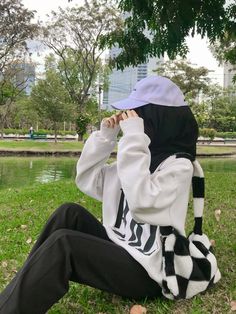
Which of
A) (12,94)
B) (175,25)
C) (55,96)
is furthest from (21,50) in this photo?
(175,25)

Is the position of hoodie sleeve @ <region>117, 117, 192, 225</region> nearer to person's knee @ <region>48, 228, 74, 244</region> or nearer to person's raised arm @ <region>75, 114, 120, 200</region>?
person's knee @ <region>48, 228, 74, 244</region>

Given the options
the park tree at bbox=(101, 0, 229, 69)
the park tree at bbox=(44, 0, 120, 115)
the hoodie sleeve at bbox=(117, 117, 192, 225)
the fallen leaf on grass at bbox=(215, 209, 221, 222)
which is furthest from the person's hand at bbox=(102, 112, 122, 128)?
the park tree at bbox=(44, 0, 120, 115)

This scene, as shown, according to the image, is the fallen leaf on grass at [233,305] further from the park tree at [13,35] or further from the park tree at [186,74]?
the park tree at [186,74]

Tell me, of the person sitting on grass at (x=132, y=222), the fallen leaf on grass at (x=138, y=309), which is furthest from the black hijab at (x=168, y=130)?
the fallen leaf on grass at (x=138, y=309)

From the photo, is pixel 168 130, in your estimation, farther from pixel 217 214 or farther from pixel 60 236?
pixel 217 214

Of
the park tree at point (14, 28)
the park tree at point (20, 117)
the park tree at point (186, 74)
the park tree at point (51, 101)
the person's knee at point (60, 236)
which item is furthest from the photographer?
the park tree at point (20, 117)

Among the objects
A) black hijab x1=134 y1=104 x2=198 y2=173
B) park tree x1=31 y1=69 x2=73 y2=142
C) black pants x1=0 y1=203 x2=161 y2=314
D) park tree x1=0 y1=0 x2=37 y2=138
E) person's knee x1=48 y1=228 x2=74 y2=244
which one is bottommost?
black pants x1=0 y1=203 x2=161 y2=314

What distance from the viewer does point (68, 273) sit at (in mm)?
1908

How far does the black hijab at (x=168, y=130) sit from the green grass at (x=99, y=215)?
713 millimetres

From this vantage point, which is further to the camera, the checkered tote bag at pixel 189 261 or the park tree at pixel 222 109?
the park tree at pixel 222 109

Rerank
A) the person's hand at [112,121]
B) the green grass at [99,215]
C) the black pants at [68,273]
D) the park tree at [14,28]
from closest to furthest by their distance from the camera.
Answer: the black pants at [68,273]
the green grass at [99,215]
the person's hand at [112,121]
the park tree at [14,28]

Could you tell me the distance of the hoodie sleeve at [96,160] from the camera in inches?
97.5

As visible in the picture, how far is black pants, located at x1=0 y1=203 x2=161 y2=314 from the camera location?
1.83 metres

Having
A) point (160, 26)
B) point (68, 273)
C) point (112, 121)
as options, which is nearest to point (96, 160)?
point (112, 121)
